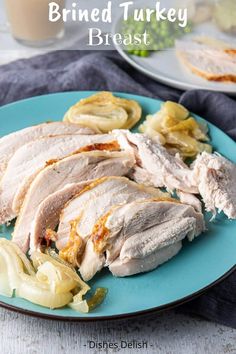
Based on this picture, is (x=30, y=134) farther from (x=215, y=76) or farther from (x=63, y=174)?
(x=215, y=76)

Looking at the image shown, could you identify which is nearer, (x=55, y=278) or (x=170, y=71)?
(x=55, y=278)

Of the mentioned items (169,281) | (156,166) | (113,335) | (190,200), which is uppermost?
(156,166)

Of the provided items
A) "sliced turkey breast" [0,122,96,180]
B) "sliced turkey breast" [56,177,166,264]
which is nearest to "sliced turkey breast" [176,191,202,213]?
"sliced turkey breast" [56,177,166,264]

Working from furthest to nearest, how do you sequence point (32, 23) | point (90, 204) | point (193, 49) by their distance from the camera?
point (32, 23)
point (193, 49)
point (90, 204)

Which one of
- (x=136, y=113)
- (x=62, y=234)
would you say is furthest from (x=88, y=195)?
(x=136, y=113)

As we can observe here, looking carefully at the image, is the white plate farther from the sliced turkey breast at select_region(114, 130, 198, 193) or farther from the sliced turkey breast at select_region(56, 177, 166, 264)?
the sliced turkey breast at select_region(56, 177, 166, 264)

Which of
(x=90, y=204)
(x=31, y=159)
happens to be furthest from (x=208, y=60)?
(x=90, y=204)
